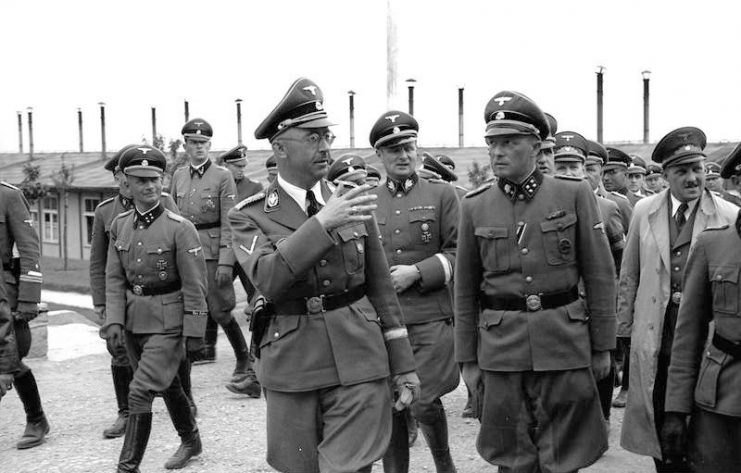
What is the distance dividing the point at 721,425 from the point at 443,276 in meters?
2.54

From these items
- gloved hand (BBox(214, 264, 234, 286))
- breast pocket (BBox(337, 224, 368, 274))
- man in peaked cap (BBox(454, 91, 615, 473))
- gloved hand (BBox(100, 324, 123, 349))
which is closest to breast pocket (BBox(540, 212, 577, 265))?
man in peaked cap (BBox(454, 91, 615, 473))

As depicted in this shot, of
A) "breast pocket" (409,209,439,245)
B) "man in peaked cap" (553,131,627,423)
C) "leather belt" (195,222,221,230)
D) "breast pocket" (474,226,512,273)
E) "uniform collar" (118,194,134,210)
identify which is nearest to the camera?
"breast pocket" (474,226,512,273)

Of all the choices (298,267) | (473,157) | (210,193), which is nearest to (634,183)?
(210,193)

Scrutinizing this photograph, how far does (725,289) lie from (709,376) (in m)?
0.39

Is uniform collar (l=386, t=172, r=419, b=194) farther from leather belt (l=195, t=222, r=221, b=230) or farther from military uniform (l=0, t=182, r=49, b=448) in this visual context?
A: leather belt (l=195, t=222, r=221, b=230)

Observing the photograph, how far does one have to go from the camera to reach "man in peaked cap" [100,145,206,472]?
673cm

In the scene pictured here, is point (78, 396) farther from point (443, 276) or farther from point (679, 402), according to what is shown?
point (679, 402)

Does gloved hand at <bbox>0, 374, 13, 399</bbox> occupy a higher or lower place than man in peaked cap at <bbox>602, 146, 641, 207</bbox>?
lower

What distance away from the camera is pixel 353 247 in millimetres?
4316

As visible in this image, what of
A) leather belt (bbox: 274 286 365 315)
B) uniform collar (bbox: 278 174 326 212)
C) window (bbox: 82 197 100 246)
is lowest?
window (bbox: 82 197 100 246)

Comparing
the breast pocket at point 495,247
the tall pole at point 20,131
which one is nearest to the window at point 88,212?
the tall pole at point 20,131

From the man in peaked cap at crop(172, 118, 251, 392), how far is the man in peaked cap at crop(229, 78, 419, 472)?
216 inches

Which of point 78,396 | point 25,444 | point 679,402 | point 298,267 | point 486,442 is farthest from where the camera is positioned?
point 78,396

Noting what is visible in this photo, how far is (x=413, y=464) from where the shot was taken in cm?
683
